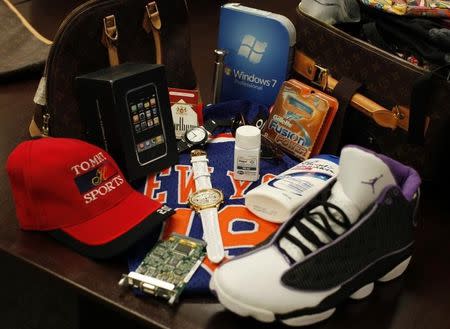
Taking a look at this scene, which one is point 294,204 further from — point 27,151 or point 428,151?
point 27,151

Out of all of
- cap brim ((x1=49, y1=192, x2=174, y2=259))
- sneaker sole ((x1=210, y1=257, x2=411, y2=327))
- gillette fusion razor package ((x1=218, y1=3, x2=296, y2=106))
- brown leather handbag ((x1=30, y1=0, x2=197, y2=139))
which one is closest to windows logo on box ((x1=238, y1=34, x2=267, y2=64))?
gillette fusion razor package ((x1=218, y1=3, x2=296, y2=106))

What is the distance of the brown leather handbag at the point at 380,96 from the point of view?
73cm

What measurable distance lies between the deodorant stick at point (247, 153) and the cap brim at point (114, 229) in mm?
134

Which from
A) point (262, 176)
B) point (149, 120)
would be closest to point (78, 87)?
point (149, 120)

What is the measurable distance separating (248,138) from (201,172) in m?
0.10

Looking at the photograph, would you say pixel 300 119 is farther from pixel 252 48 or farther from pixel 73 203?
pixel 73 203

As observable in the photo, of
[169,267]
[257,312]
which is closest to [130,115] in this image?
[169,267]

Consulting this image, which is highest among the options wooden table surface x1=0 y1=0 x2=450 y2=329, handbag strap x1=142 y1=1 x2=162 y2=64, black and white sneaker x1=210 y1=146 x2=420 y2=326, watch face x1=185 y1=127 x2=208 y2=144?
handbag strap x1=142 y1=1 x2=162 y2=64

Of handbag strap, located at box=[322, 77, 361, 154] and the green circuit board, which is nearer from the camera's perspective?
the green circuit board

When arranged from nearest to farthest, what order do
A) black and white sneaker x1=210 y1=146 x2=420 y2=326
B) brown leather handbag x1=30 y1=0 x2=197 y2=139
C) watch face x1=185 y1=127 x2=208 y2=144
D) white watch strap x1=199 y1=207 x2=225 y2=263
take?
black and white sneaker x1=210 y1=146 x2=420 y2=326
white watch strap x1=199 y1=207 x2=225 y2=263
brown leather handbag x1=30 y1=0 x2=197 y2=139
watch face x1=185 y1=127 x2=208 y2=144

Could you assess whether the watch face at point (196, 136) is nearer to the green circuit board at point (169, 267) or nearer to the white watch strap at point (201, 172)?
the white watch strap at point (201, 172)

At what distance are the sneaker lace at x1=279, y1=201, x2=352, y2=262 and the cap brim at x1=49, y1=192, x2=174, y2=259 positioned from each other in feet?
0.60

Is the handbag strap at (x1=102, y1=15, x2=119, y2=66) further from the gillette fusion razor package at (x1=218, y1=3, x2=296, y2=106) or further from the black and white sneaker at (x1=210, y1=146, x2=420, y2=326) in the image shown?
the black and white sneaker at (x1=210, y1=146, x2=420, y2=326)

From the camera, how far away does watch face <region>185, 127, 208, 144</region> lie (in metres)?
0.86
